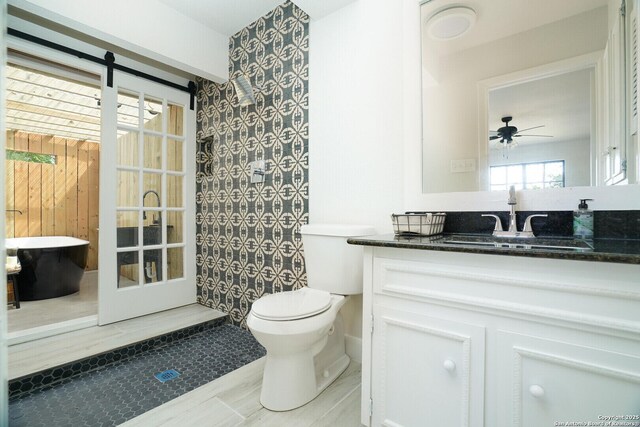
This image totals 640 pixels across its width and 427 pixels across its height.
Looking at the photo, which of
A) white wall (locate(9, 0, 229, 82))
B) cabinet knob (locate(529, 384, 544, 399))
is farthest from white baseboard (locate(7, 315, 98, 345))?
cabinet knob (locate(529, 384, 544, 399))

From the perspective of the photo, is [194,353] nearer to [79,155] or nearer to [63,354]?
[63,354]

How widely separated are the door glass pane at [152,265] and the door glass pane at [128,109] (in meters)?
1.14

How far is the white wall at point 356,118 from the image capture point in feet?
5.76

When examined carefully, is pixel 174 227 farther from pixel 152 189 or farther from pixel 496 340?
pixel 496 340

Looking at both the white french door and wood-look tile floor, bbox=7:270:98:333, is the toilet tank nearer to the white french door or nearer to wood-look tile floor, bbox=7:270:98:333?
the white french door

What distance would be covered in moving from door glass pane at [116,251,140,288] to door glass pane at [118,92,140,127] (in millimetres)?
1116

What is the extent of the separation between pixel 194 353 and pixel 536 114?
2.47m

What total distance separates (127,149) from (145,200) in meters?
0.46

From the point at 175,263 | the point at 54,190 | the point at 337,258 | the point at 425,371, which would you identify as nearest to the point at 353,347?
the point at 337,258

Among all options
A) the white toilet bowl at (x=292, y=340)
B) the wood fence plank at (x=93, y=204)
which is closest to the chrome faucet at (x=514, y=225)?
the white toilet bowl at (x=292, y=340)

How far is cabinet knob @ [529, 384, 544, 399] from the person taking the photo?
87cm

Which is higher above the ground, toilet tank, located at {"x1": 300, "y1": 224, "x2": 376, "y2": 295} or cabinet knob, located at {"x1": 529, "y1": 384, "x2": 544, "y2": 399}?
toilet tank, located at {"x1": 300, "y1": 224, "x2": 376, "y2": 295}

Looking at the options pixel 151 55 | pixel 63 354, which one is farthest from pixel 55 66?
pixel 63 354

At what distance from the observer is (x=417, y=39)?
5.50ft
